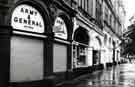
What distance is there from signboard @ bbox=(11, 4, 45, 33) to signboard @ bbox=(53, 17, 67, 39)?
7.75ft

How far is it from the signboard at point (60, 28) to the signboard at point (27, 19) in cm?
236

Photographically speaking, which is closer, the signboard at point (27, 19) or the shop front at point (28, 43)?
the shop front at point (28, 43)

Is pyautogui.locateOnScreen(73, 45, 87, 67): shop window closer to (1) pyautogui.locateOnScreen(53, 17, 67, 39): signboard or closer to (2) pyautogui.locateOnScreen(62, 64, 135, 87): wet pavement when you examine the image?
(2) pyautogui.locateOnScreen(62, 64, 135, 87): wet pavement

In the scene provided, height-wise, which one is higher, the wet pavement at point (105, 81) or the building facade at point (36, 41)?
the building facade at point (36, 41)

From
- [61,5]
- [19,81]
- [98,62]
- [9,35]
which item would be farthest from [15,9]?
[98,62]

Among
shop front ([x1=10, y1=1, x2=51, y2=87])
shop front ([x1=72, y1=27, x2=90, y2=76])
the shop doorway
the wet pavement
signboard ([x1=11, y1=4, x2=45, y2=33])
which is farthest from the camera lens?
the shop doorway

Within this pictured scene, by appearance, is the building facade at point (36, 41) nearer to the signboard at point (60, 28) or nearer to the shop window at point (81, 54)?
the signboard at point (60, 28)

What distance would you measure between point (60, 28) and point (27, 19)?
519 cm

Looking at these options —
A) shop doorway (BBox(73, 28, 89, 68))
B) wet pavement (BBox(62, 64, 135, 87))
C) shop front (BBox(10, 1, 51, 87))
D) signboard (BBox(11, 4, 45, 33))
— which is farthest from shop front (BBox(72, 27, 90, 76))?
signboard (BBox(11, 4, 45, 33))

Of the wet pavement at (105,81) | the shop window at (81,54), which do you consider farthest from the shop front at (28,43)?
the shop window at (81,54)

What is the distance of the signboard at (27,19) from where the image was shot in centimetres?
1280

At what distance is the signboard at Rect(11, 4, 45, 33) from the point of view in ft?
42.0

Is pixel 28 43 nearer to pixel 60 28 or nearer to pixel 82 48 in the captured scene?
pixel 60 28

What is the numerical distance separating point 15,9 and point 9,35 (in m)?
1.80
